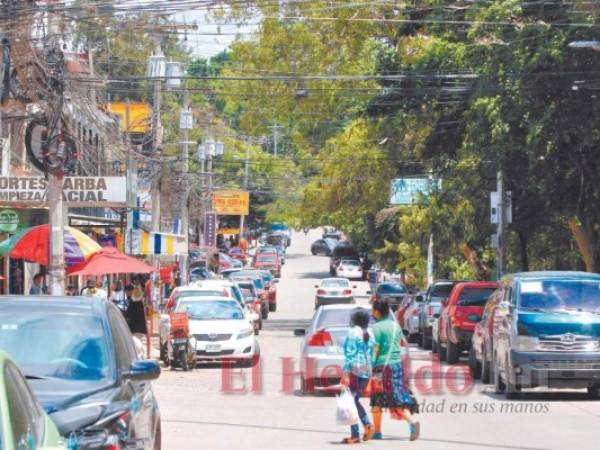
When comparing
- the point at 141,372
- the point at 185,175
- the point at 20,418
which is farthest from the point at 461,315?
the point at 185,175

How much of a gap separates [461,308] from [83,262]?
8.56m

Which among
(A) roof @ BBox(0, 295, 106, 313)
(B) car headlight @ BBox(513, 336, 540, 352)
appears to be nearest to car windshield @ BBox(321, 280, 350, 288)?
(B) car headlight @ BBox(513, 336, 540, 352)

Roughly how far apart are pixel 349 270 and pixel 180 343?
68.5 m

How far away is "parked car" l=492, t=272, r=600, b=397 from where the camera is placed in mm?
19891

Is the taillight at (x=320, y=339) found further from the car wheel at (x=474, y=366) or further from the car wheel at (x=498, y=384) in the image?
the car wheel at (x=474, y=366)

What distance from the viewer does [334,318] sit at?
76.0ft

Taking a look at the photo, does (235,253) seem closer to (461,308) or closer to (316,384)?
(461,308)

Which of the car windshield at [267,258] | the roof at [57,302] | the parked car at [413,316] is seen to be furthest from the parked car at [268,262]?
the roof at [57,302]

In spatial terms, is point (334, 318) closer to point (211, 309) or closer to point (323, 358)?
point (323, 358)

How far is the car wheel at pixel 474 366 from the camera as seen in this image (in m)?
25.4

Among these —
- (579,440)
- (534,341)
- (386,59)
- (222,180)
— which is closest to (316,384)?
(534,341)

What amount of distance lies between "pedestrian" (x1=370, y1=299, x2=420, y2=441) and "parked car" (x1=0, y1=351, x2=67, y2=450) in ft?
28.2

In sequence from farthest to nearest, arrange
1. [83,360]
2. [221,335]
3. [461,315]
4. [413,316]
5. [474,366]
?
[413,316]
[461,315]
[221,335]
[474,366]
[83,360]

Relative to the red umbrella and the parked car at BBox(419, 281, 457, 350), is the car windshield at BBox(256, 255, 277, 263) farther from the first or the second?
the red umbrella
